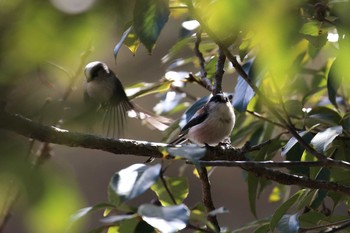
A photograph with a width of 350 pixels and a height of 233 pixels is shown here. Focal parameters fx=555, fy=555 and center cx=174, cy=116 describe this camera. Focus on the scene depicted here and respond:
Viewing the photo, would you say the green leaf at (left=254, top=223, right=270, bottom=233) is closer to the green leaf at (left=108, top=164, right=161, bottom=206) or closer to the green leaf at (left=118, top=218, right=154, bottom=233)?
the green leaf at (left=118, top=218, right=154, bottom=233)

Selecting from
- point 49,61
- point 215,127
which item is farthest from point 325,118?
point 49,61

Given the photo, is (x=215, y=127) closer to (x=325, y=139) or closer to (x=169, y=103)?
(x=169, y=103)

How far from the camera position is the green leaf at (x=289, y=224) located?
3.30 feet

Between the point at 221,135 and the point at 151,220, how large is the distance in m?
1.17

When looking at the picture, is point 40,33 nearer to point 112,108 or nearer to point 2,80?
point 2,80

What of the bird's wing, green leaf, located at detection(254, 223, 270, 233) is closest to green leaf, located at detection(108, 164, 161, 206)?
green leaf, located at detection(254, 223, 270, 233)

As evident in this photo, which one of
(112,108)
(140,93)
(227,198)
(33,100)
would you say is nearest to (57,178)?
(33,100)

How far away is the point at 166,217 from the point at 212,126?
1.21 metres

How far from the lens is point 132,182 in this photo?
62 centimetres

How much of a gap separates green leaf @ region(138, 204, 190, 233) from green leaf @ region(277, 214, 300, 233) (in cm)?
47

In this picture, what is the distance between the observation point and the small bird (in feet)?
5.70

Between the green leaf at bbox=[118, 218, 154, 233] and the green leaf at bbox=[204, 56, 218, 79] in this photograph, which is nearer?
the green leaf at bbox=[118, 218, 154, 233]

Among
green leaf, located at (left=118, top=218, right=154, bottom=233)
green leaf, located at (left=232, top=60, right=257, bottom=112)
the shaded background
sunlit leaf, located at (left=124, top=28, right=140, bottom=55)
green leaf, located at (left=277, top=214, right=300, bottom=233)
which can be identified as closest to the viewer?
the shaded background

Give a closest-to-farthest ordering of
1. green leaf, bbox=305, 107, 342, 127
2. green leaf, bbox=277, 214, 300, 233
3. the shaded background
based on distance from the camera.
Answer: the shaded background
green leaf, bbox=277, 214, 300, 233
green leaf, bbox=305, 107, 342, 127
